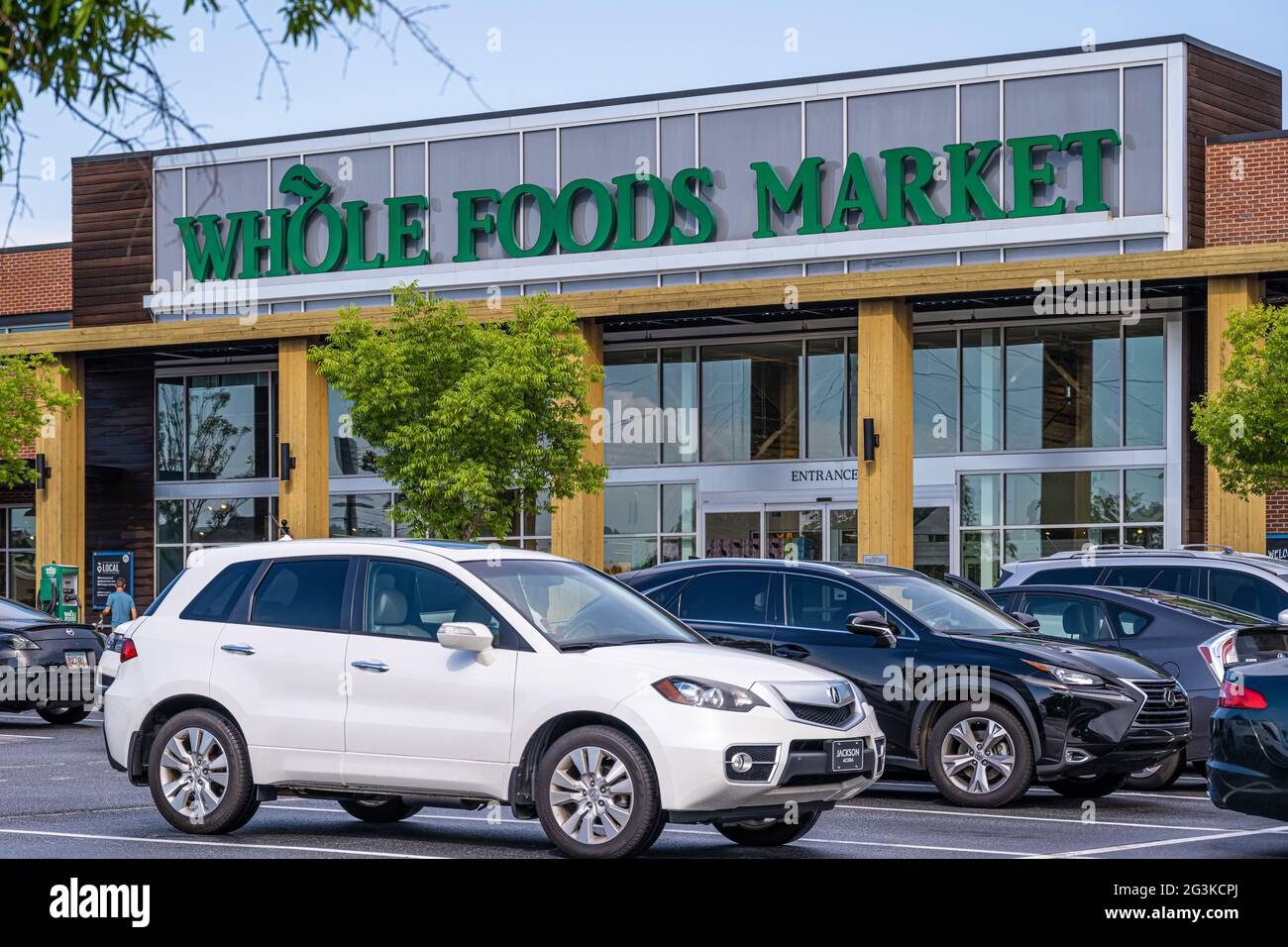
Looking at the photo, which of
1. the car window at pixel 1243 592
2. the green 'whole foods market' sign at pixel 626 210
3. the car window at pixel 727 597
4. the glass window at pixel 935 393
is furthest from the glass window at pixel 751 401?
the car window at pixel 727 597

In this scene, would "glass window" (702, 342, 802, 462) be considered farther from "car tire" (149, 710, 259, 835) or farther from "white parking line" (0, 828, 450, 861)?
"white parking line" (0, 828, 450, 861)

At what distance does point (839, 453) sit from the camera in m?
34.4

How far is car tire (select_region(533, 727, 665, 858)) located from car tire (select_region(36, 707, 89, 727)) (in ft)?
42.0

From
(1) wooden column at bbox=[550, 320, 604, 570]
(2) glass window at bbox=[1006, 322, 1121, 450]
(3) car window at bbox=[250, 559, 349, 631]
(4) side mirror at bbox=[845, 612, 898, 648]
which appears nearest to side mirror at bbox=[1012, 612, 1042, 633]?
(4) side mirror at bbox=[845, 612, 898, 648]

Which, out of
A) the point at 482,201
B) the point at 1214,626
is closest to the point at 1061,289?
the point at 482,201

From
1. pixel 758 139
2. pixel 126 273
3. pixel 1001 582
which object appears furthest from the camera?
pixel 126 273

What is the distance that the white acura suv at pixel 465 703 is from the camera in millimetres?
9594

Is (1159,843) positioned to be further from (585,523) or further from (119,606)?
(119,606)

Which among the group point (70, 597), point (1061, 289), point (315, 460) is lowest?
point (70, 597)

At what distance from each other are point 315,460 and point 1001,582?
67.8 ft

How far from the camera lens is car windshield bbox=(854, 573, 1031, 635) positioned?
545 inches

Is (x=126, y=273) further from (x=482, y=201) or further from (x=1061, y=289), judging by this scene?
(x=1061, y=289)

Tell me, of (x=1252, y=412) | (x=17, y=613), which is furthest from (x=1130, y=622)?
(x=17, y=613)
